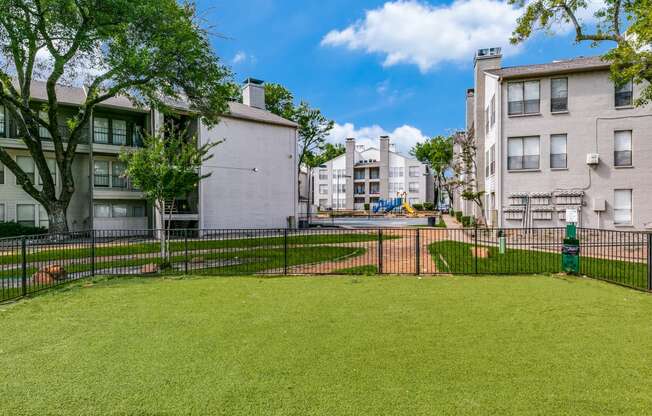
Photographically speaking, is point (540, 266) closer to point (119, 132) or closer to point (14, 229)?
point (119, 132)

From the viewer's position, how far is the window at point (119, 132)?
2545cm

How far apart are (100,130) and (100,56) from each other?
6679 millimetres

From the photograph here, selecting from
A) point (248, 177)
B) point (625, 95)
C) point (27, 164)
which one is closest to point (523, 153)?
point (625, 95)

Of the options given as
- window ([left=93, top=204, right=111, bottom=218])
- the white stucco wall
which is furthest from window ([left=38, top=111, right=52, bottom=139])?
the white stucco wall

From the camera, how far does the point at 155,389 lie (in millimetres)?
3566

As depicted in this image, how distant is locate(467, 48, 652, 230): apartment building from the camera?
19438mm

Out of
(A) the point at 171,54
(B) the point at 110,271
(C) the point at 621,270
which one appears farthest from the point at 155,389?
(A) the point at 171,54

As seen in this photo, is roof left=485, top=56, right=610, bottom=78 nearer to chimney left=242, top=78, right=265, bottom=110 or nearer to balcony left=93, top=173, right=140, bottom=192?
chimney left=242, top=78, right=265, bottom=110

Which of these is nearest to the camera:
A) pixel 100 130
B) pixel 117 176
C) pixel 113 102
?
pixel 100 130

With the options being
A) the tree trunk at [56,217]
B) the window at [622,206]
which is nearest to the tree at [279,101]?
the tree trunk at [56,217]

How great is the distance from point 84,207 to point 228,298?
888 inches

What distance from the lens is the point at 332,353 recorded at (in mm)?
4391

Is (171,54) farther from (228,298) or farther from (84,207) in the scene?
(228,298)

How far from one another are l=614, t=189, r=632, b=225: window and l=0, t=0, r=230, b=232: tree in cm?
2158
